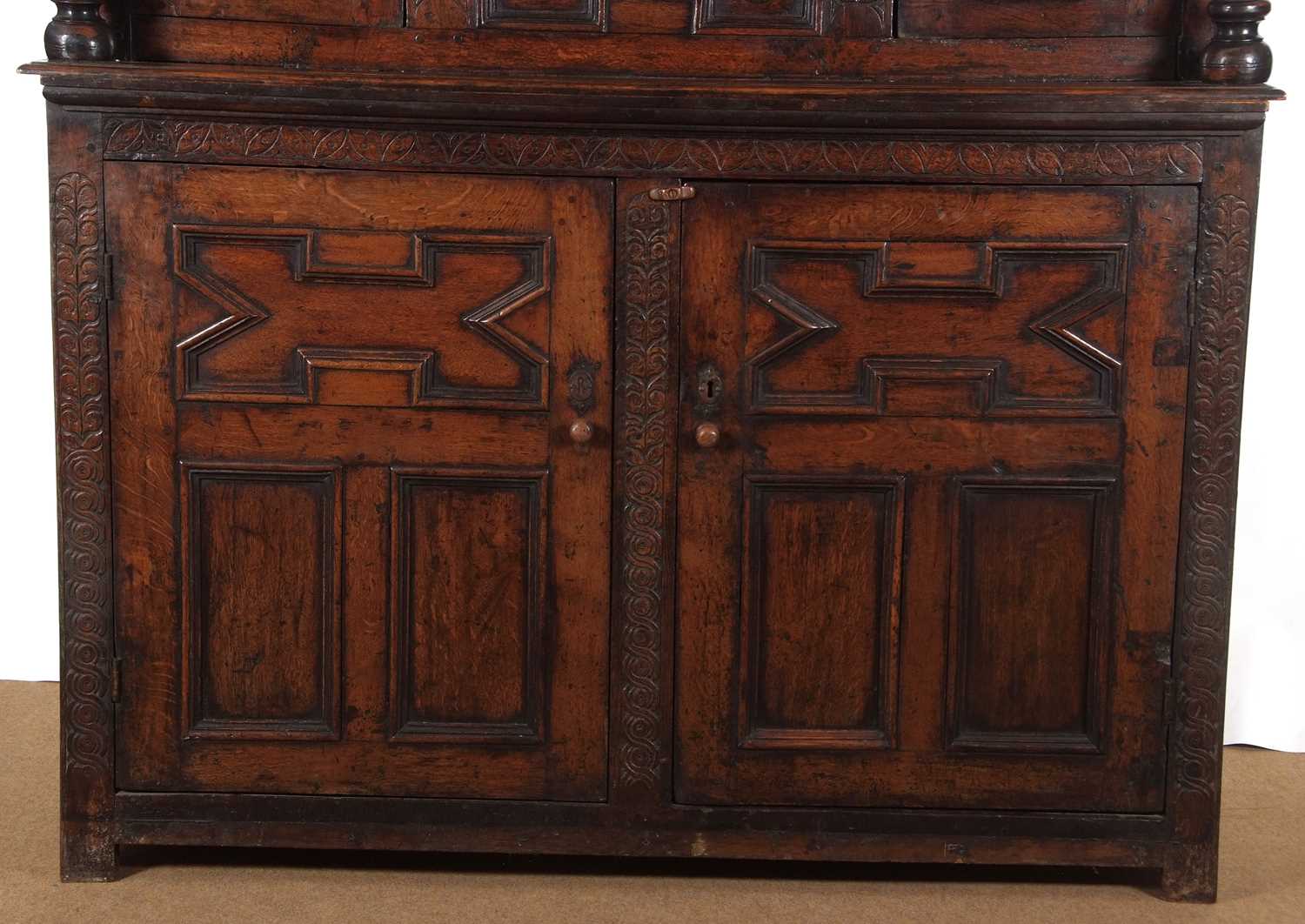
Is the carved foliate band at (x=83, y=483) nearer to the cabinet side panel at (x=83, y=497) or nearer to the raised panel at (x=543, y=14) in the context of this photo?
the cabinet side panel at (x=83, y=497)

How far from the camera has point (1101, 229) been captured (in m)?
2.80

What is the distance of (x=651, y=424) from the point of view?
2.87 metres

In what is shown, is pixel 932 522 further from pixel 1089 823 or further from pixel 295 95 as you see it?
pixel 295 95

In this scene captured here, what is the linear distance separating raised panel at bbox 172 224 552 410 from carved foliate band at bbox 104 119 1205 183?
0.14m

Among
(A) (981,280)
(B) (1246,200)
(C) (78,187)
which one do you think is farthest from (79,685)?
(B) (1246,200)

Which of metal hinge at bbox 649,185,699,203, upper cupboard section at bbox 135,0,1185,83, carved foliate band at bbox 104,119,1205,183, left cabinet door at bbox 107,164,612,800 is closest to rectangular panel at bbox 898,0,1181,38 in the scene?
upper cupboard section at bbox 135,0,1185,83

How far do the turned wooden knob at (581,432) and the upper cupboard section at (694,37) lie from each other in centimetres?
67

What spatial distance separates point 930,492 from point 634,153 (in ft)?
2.74

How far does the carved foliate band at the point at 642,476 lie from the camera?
2.82 m

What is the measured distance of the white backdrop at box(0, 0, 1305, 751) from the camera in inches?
148

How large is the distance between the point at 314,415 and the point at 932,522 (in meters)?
1.17

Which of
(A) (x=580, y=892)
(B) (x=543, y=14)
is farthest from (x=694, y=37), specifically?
(A) (x=580, y=892)

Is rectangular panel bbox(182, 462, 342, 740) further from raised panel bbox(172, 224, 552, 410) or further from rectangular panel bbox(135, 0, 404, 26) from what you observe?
rectangular panel bbox(135, 0, 404, 26)

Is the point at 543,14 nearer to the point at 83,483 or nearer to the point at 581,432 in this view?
the point at 581,432
